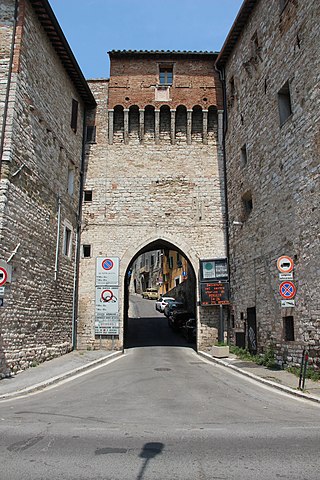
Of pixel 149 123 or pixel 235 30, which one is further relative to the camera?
pixel 149 123

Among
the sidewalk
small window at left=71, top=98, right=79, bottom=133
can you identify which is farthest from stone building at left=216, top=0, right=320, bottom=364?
small window at left=71, top=98, right=79, bottom=133

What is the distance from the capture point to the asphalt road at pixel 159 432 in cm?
374

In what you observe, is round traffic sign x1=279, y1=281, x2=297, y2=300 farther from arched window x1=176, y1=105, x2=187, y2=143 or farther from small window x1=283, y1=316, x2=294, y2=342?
arched window x1=176, y1=105, x2=187, y2=143

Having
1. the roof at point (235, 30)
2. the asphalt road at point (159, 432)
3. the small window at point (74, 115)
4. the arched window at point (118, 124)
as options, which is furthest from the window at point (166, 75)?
the asphalt road at point (159, 432)

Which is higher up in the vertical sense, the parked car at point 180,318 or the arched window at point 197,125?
the arched window at point 197,125

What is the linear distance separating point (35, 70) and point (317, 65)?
28.2 feet

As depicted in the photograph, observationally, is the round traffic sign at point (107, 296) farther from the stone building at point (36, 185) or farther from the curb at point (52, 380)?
the curb at point (52, 380)

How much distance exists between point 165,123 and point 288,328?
11.9 metres

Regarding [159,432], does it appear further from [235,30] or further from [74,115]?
[235,30]

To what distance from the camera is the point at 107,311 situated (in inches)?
664

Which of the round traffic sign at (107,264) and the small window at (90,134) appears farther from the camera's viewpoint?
the small window at (90,134)

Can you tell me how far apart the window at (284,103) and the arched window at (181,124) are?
275 inches

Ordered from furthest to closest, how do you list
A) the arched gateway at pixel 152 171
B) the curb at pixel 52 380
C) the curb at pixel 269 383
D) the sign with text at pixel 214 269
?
the arched gateway at pixel 152 171 → the sign with text at pixel 214 269 → the curb at pixel 52 380 → the curb at pixel 269 383

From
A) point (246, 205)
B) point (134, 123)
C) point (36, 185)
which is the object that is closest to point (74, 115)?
point (134, 123)
